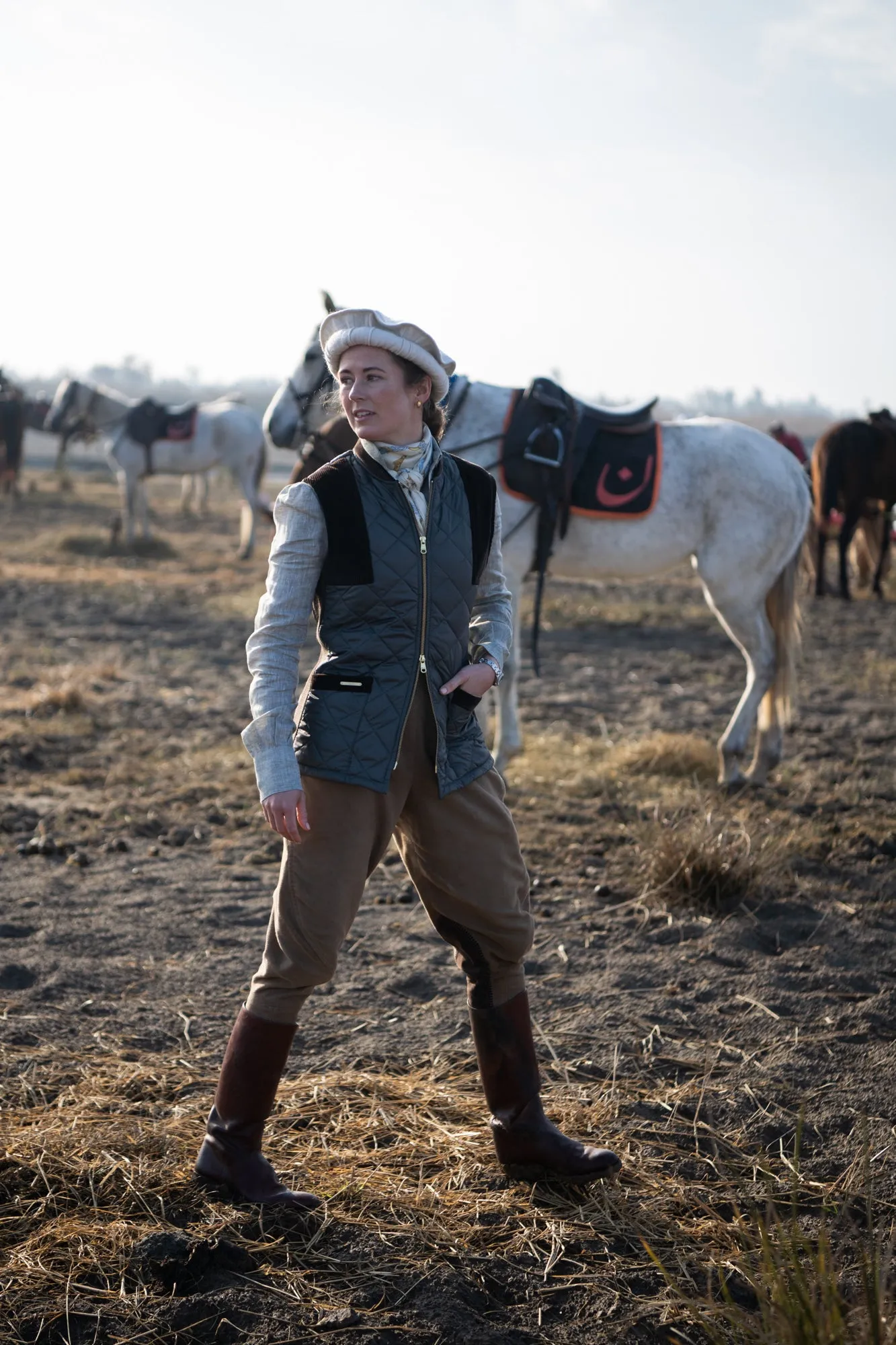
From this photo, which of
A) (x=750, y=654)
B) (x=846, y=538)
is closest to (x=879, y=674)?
(x=750, y=654)

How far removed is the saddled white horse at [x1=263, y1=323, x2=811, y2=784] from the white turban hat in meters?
3.73

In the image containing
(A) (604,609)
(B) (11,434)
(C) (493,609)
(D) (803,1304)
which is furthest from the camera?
(B) (11,434)

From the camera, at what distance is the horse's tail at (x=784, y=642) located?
6621mm

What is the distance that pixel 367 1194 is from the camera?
2.79 meters

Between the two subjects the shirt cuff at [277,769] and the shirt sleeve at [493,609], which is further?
the shirt sleeve at [493,609]

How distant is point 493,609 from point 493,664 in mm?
211

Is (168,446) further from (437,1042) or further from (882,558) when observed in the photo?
(437,1042)

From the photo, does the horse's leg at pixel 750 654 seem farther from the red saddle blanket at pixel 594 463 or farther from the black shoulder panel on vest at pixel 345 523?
the black shoulder panel on vest at pixel 345 523

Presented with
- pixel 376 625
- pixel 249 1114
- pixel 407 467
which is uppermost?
pixel 407 467

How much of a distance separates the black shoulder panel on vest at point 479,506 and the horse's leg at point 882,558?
37.0 ft

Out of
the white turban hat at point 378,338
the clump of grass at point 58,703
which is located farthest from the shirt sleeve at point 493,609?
the clump of grass at point 58,703

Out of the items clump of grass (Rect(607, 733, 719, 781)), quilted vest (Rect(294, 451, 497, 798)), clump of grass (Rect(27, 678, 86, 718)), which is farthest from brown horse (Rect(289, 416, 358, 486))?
quilted vest (Rect(294, 451, 497, 798))

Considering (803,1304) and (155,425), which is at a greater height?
(155,425)

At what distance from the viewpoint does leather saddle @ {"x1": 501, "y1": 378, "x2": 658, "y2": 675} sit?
624 centimetres
